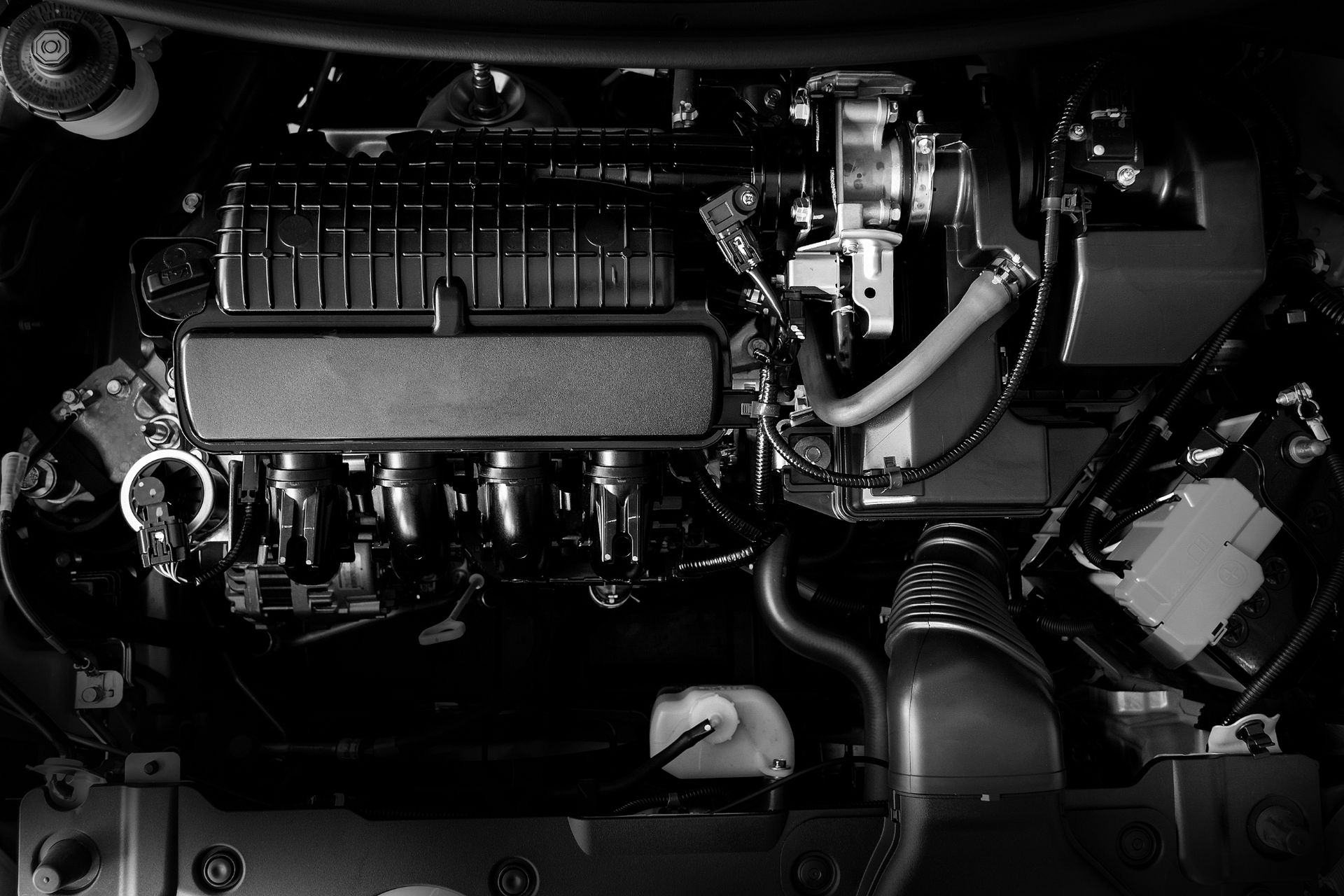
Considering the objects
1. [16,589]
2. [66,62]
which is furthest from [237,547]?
[66,62]

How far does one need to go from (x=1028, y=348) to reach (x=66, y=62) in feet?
5.66

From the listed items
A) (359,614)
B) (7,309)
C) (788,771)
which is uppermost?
(7,309)

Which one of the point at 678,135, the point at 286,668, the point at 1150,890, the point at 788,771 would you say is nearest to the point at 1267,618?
the point at 1150,890

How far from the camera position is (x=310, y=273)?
5.00 feet

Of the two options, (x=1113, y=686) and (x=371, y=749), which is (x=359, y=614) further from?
(x=1113, y=686)

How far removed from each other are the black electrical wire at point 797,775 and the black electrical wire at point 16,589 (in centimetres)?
133

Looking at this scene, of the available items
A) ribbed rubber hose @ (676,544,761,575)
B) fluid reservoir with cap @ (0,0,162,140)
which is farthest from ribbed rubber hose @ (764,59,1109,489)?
fluid reservoir with cap @ (0,0,162,140)

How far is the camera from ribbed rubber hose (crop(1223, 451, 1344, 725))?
1664 mm

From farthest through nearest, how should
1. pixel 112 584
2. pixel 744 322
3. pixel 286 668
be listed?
pixel 286 668 → pixel 112 584 → pixel 744 322

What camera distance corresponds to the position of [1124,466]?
1.74 metres

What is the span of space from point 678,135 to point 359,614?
4.07ft

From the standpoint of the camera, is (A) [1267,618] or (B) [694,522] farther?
(B) [694,522]

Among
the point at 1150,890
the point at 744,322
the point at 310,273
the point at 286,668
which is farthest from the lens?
the point at 286,668

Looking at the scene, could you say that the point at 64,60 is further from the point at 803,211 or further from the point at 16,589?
the point at 803,211
